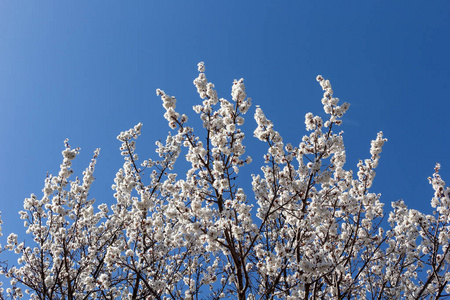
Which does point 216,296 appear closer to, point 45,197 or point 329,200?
point 329,200

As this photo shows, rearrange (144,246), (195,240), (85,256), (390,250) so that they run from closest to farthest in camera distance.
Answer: (195,240) < (390,250) < (144,246) < (85,256)

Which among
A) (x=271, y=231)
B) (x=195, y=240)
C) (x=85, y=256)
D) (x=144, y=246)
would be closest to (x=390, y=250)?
(x=271, y=231)

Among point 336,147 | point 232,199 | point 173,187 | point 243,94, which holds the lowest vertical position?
point 232,199

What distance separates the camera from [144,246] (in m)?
8.55

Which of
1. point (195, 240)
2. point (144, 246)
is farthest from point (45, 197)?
point (195, 240)

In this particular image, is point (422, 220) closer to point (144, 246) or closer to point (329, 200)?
point (329, 200)

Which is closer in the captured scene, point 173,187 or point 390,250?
point 173,187

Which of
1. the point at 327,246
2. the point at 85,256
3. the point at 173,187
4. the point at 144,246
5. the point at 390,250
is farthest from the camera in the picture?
the point at 85,256

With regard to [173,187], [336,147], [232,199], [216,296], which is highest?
[336,147]

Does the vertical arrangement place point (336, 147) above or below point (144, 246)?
above

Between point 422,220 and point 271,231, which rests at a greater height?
point 271,231

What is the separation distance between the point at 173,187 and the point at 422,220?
16.7 feet

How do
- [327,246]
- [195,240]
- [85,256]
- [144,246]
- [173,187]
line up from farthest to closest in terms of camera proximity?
[85,256] < [144,246] < [327,246] < [173,187] < [195,240]

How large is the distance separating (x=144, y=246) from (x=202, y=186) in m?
2.82
